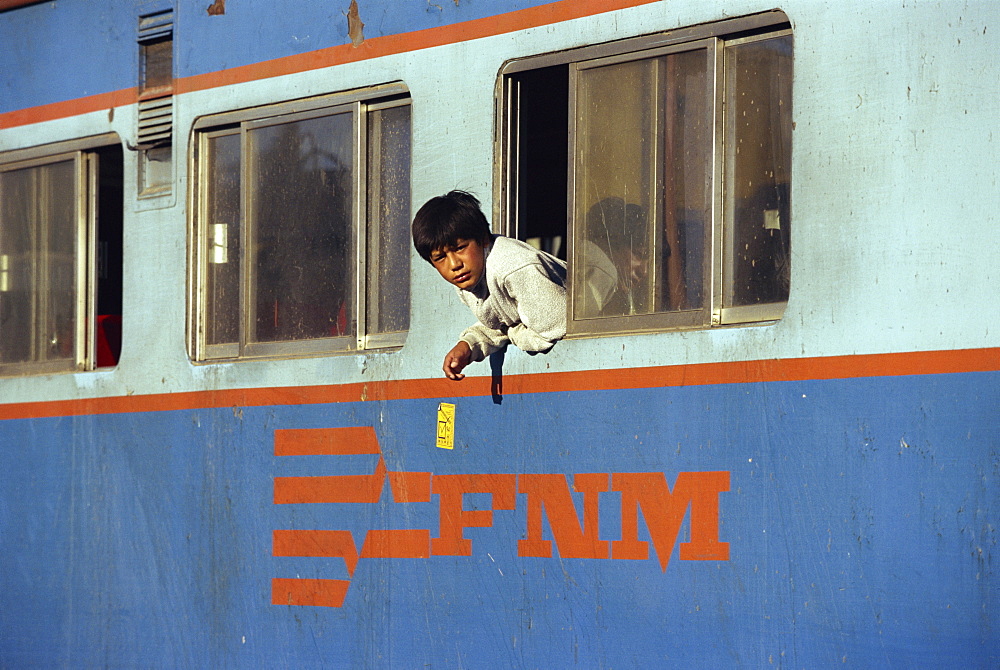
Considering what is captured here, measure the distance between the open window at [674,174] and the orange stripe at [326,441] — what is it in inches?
32.5

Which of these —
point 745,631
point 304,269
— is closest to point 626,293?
point 745,631

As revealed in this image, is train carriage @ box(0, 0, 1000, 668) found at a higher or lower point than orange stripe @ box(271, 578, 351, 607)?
higher

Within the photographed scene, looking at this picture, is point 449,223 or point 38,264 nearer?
point 449,223

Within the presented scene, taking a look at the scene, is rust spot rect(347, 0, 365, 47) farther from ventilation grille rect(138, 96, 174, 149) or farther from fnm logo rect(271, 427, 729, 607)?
fnm logo rect(271, 427, 729, 607)

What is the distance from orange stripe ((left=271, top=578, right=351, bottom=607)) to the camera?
4.69 meters

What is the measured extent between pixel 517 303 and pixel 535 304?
58 millimetres

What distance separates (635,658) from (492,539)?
0.59m

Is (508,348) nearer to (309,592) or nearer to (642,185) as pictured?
(642,185)

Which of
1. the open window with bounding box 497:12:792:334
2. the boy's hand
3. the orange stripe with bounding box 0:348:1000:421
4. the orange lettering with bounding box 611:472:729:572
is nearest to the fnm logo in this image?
the orange lettering with bounding box 611:472:729:572

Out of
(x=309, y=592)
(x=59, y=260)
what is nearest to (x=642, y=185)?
(x=309, y=592)

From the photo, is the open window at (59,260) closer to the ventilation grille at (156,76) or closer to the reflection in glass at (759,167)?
the ventilation grille at (156,76)

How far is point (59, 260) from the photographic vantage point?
5703 mm

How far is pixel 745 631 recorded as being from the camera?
3771 millimetres

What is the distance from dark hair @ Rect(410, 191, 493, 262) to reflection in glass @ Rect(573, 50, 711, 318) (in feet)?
1.01
